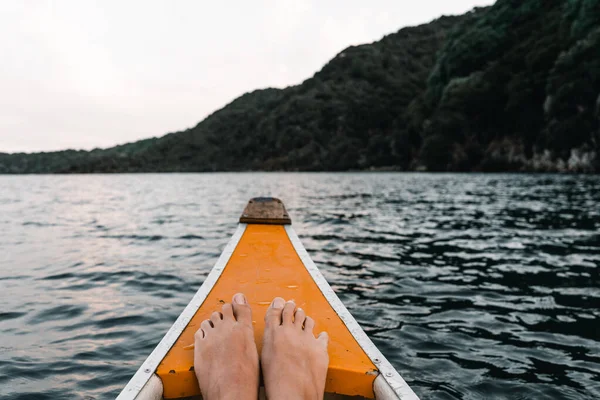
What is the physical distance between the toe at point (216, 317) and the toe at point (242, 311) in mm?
102

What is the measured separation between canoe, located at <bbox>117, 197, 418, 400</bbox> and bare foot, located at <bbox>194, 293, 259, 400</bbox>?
0.26 feet

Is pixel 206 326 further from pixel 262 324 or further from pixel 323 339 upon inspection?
pixel 323 339

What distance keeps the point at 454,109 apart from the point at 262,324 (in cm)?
7777

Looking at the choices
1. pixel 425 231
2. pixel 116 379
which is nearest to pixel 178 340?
pixel 116 379

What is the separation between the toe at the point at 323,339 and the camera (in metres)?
2.36

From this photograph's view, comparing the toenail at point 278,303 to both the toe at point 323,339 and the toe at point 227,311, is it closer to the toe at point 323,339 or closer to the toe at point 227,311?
the toe at point 227,311

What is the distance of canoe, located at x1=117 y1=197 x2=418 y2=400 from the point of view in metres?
2.00

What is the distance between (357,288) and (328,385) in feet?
11.4

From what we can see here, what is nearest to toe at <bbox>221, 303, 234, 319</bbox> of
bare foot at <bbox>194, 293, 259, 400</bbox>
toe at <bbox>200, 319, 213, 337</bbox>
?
bare foot at <bbox>194, 293, 259, 400</bbox>

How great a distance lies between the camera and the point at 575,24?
54.2 m

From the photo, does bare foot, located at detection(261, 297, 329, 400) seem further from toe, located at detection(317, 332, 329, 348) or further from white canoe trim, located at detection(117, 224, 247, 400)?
white canoe trim, located at detection(117, 224, 247, 400)

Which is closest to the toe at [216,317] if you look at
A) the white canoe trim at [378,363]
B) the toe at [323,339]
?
the toe at [323,339]

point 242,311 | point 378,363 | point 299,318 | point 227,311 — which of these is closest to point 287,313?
point 299,318

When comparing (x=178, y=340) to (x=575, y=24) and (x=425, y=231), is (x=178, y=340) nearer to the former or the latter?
(x=425, y=231)
